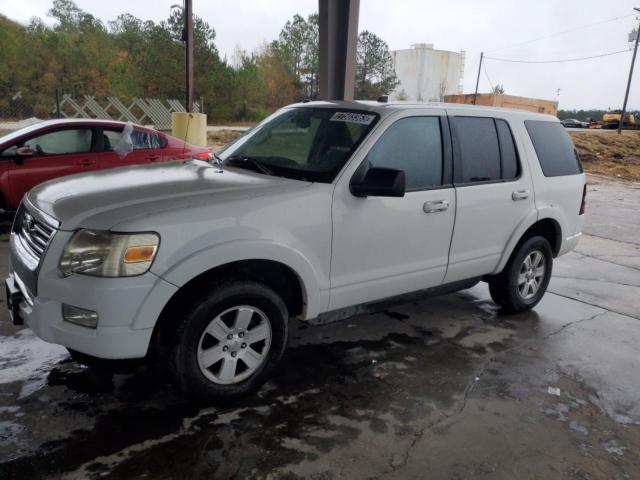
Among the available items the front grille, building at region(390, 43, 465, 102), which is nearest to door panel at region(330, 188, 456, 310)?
the front grille

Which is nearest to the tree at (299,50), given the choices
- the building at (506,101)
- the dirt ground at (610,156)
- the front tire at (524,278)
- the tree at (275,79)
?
the tree at (275,79)

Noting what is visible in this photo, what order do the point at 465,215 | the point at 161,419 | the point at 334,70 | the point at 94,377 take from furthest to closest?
the point at 334,70
the point at 465,215
the point at 94,377
the point at 161,419

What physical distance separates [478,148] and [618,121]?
54568mm

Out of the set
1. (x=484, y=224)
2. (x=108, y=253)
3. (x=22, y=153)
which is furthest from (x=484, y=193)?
(x=22, y=153)

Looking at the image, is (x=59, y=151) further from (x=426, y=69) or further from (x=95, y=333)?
(x=426, y=69)

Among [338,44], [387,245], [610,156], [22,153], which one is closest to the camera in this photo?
[387,245]

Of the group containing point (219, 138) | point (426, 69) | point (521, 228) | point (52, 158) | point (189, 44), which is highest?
point (426, 69)

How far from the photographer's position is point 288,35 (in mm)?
61312

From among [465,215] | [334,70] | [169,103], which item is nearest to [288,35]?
[169,103]

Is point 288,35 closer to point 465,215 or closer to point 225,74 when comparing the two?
point 225,74

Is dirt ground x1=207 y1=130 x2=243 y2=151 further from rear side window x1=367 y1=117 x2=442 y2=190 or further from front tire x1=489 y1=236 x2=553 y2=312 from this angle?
rear side window x1=367 y1=117 x2=442 y2=190

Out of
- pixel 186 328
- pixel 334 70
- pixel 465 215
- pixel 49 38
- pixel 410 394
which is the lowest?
pixel 410 394

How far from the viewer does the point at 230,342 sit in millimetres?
3135

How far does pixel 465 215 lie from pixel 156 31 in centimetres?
4940
